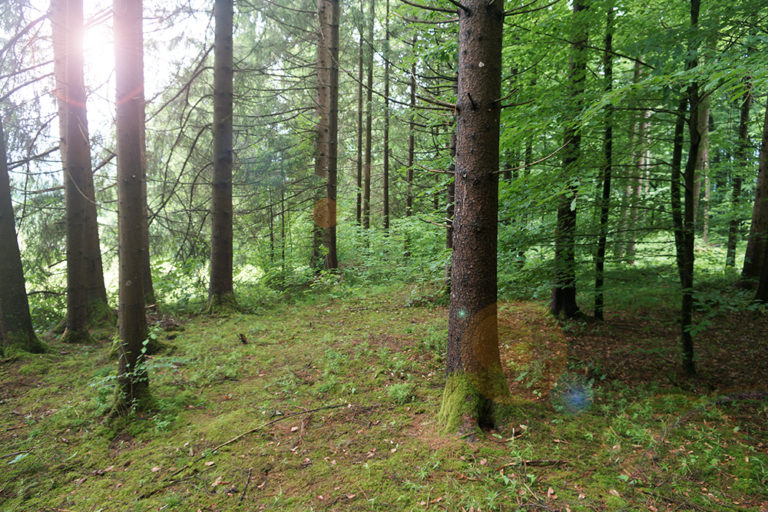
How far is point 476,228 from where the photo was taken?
315 centimetres

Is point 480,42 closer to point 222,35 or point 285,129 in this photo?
point 222,35

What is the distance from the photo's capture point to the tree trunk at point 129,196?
3742 millimetres

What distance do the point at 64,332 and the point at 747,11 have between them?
11514 mm

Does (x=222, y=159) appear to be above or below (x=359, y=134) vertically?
below

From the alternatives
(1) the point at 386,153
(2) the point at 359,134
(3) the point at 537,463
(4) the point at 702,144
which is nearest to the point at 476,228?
(3) the point at 537,463

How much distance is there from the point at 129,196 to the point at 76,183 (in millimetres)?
4730

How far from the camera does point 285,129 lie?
11.1 metres

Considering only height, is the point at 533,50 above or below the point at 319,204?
above

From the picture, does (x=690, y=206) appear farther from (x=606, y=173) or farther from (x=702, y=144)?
(x=702, y=144)

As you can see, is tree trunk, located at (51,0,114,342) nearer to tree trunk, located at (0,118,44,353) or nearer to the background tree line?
the background tree line

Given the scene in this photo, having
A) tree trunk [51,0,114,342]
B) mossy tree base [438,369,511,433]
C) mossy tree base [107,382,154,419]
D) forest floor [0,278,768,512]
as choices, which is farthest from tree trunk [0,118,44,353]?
mossy tree base [438,369,511,433]

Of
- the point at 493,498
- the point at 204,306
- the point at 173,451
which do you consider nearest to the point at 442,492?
the point at 493,498

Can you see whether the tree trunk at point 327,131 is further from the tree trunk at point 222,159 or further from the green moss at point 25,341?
the green moss at point 25,341

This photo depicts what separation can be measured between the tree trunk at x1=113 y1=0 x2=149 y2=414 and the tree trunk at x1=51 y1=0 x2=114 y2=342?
393 centimetres
